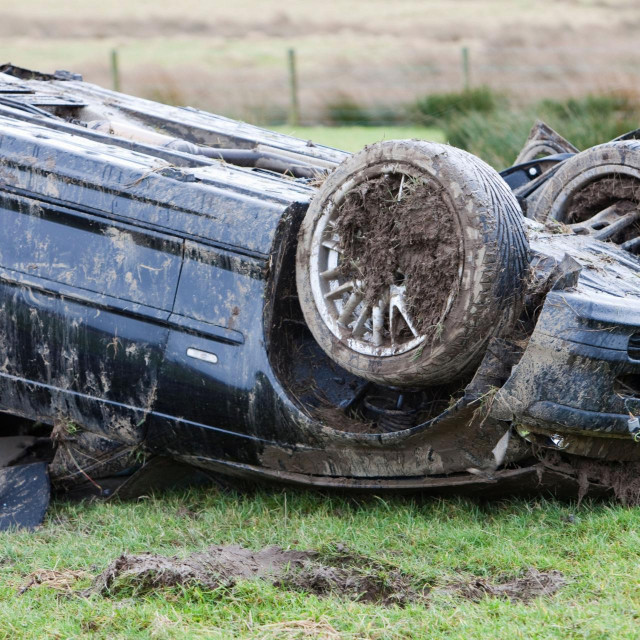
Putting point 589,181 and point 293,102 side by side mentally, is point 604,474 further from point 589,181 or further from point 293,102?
point 293,102

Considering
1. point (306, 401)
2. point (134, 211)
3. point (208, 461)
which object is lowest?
point (208, 461)

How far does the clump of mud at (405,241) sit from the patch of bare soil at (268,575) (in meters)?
0.88

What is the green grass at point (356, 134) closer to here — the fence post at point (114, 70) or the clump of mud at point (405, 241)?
the fence post at point (114, 70)

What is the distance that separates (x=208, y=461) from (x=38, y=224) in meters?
1.27

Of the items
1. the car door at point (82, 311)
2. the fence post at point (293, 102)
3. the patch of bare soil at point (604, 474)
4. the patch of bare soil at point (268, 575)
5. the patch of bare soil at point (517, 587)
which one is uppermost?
the car door at point (82, 311)

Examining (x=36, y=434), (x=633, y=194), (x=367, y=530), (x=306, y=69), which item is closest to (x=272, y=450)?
(x=367, y=530)

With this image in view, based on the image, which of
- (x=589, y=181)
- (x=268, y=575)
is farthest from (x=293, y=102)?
(x=268, y=575)

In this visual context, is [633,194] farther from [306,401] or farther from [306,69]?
[306,69]

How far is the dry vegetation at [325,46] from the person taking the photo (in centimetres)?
1994

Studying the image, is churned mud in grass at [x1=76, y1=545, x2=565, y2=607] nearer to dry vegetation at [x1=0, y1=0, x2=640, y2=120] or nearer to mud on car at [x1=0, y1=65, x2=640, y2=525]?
mud on car at [x1=0, y1=65, x2=640, y2=525]

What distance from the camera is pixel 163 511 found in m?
4.71

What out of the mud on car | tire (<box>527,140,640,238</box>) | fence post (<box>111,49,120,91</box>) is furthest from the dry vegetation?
the mud on car

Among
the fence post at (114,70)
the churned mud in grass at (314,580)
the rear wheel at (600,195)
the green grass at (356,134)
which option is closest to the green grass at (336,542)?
the churned mud in grass at (314,580)

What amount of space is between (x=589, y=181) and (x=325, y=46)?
29922 millimetres
